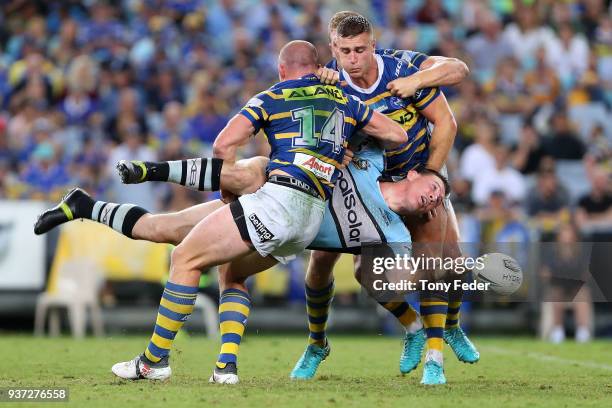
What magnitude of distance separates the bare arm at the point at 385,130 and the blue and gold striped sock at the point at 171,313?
1.71 meters

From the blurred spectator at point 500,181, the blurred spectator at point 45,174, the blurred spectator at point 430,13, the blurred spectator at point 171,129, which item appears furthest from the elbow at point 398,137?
the blurred spectator at point 430,13

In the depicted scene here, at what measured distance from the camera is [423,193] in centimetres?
857

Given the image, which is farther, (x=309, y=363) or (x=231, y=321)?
(x=309, y=363)

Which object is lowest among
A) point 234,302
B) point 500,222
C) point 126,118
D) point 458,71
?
point 234,302

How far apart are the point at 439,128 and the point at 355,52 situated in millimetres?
923

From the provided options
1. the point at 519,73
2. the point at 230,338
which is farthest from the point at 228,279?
the point at 519,73

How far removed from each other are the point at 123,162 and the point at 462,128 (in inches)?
422

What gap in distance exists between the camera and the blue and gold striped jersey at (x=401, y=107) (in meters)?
8.64

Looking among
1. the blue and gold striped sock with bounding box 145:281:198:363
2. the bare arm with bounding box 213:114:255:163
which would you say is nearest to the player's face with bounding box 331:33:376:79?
the bare arm with bounding box 213:114:255:163

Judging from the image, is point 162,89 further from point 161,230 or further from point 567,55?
point 161,230

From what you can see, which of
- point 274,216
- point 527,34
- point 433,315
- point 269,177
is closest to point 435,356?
point 433,315

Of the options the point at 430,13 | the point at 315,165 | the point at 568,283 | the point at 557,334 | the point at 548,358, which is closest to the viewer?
the point at 315,165

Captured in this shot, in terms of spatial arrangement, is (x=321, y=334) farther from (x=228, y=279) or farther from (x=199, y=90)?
(x=199, y=90)

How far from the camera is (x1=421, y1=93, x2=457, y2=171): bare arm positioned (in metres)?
8.73
